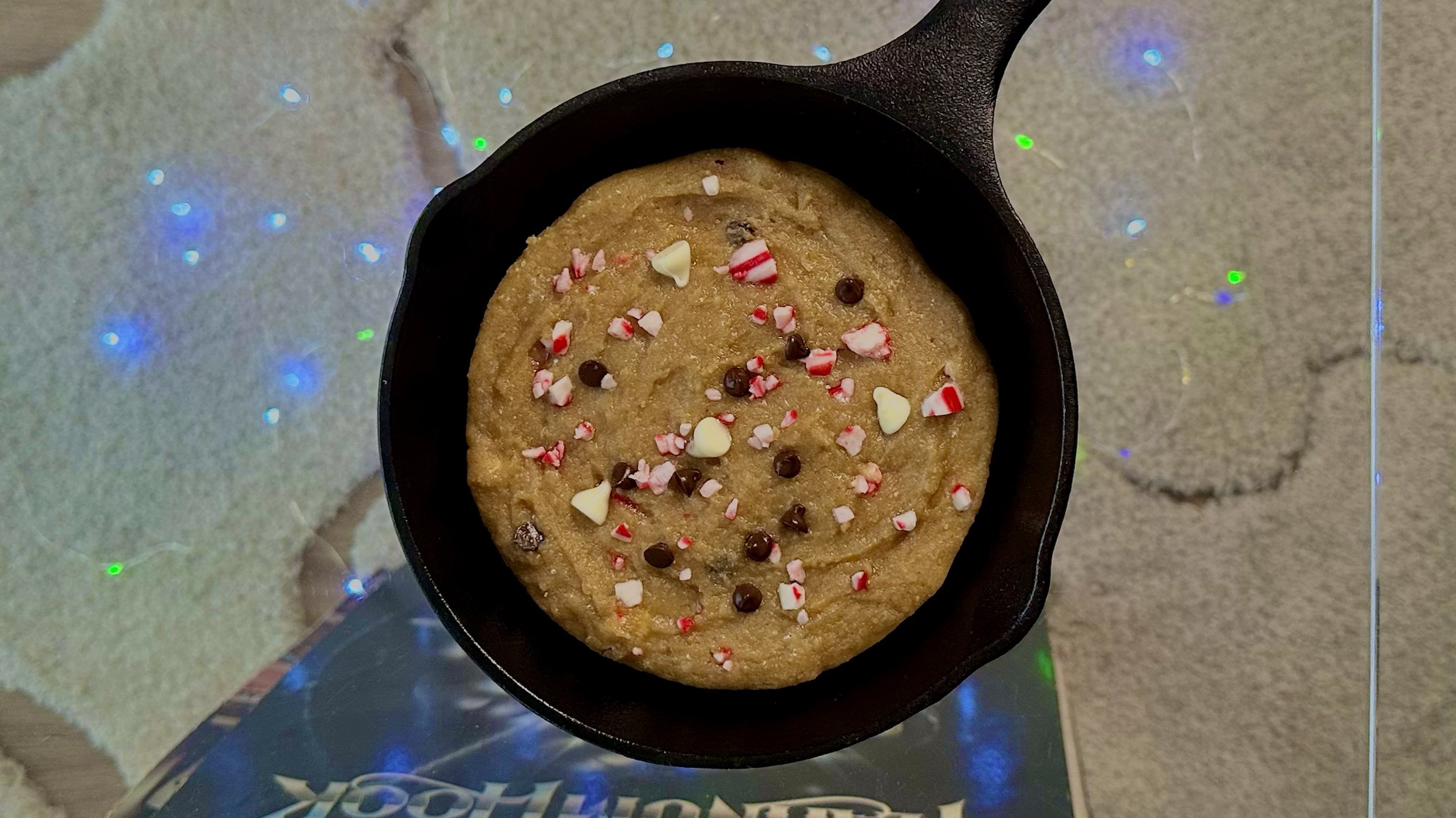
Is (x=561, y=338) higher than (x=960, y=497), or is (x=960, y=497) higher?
(x=561, y=338)

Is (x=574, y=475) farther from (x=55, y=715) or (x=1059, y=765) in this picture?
(x=55, y=715)

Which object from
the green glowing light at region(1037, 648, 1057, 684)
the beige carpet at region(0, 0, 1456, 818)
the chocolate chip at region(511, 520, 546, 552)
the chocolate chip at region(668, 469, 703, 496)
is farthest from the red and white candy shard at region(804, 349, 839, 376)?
the green glowing light at region(1037, 648, 1057, 684)

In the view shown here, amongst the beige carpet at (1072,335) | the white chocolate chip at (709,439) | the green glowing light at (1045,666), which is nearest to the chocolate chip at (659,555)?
the white chocolate chip at (709,439)

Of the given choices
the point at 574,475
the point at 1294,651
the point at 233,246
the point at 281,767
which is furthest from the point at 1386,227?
the point at 281,767

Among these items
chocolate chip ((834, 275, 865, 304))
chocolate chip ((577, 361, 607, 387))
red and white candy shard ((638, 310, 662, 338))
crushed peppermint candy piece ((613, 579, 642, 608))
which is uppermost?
red and white candy shard ((638, 310, 662, 338))

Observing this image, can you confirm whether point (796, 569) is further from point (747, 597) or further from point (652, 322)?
point (652, 322)

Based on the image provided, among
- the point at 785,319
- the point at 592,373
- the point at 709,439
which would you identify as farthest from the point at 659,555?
the point at 785,319

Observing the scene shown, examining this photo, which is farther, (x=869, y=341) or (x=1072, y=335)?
(x=1072, y=335)

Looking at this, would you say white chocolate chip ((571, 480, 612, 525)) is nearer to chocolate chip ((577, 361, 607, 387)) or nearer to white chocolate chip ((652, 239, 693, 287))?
chocolate chip ((577, 361, 607, 387))
